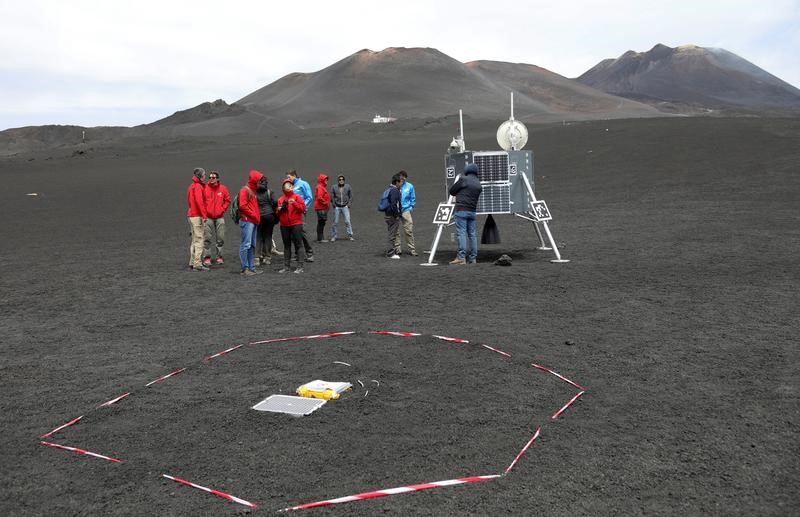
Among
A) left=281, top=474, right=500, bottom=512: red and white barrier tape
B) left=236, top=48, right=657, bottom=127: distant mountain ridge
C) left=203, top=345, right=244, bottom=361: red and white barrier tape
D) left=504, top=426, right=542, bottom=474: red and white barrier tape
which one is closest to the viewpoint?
left=281, top=474, right=500, bottom=512: red and white barrier tape

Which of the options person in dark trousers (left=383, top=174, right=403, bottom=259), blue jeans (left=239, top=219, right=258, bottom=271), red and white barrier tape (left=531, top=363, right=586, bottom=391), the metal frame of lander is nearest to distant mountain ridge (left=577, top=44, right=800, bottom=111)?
the metal frame of lander

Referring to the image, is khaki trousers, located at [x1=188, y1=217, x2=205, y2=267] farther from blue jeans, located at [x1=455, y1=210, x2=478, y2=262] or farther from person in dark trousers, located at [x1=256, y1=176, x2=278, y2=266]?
blue jeans, located at [x1=455, y1=210, x2=478, y2=262]

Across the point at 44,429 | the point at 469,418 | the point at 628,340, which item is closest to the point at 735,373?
the point at 628,340

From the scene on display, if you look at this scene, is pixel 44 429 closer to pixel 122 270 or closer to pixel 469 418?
pixel 469 418

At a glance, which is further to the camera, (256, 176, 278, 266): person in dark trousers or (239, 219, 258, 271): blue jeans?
(256, 176, 278, 266): person in dark trousers

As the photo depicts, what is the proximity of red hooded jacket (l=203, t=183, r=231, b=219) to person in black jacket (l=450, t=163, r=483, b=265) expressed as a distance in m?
4.38

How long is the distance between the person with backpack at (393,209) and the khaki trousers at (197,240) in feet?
Result: 11.6

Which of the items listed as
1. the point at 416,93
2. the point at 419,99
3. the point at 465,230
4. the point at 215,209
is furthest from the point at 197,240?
the point at 416,93

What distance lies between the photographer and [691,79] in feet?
529

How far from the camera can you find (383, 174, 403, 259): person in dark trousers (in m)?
12.7

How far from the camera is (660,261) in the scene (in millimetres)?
11086

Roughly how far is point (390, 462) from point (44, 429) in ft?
9.02

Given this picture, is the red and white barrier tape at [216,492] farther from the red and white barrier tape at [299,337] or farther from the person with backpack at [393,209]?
the person with backpack at [393,209]

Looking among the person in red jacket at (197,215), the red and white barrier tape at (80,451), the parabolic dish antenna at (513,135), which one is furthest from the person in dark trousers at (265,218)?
the red and white barrier tape at (80,451)
